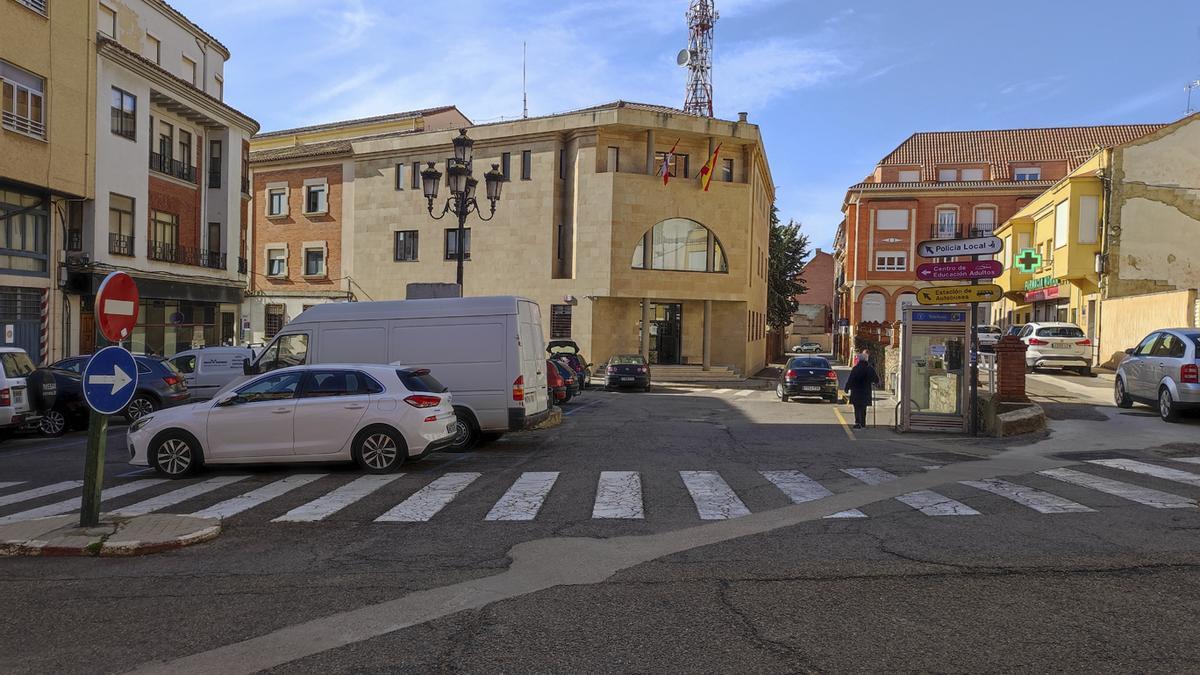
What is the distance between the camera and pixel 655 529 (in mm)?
7520

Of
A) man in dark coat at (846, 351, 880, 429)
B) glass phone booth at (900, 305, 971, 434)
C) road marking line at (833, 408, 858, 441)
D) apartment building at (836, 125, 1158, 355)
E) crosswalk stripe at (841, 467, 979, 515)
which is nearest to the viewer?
crosswalk stripe at (841, 467, 979, 515)

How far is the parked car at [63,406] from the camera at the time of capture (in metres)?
16.1

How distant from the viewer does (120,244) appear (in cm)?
2592

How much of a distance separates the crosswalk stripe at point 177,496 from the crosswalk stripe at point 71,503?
1.45 ft

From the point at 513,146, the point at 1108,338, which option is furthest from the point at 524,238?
the point at 1108,338

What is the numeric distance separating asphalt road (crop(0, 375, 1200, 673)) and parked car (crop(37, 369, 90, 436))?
5.81 m

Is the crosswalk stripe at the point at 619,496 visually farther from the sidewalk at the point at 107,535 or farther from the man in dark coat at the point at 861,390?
the man in dark coat at the point at 861,390

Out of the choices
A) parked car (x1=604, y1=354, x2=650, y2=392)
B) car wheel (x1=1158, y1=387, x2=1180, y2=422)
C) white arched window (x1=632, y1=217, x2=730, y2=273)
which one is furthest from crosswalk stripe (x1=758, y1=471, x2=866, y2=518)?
white arched window (x1=632, y1=217, x2=730, y2=273)

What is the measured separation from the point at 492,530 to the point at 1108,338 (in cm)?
3170

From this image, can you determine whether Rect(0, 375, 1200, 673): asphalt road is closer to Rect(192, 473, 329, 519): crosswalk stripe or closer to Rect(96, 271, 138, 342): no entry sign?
Rect(192, 473, 329, 519): crosswalk stripe

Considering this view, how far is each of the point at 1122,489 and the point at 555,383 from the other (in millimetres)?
12641

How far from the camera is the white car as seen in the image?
10.9 m

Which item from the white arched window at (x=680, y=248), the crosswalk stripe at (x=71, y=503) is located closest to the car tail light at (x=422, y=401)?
the crosswalk stripe at (x=71, y=503)

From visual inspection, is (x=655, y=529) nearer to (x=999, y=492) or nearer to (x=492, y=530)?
(x=492, y=530)
